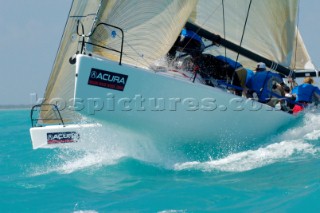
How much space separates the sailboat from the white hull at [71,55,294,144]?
0.05ft

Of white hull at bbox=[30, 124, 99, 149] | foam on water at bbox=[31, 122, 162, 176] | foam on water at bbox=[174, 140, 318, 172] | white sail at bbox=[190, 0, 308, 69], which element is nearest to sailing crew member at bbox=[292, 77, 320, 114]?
white sail at bbox=[190, 0, 308, 69]

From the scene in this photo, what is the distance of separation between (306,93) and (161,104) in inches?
179

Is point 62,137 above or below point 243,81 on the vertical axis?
below

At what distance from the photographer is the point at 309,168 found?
25.3 ft

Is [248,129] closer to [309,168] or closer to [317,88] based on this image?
[309,168]

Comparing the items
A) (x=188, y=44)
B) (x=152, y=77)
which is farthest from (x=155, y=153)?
(x=188, y=44)

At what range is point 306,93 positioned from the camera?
11.0 meters

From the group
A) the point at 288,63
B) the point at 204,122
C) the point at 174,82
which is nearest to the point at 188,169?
the point at 204,122

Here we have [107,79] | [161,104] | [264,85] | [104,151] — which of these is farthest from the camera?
[264,85]

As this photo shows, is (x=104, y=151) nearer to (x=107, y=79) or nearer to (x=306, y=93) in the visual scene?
(x=107, y=79)

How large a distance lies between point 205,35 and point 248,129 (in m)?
2.13

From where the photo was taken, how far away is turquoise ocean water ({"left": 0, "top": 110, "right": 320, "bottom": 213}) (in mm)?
6312

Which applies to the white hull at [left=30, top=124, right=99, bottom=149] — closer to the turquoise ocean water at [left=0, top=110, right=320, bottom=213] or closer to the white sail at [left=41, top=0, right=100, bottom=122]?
the turquoise ocean water at [left=0, top=110, right=320, bottom=213]

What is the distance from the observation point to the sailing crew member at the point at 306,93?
1095 cm
